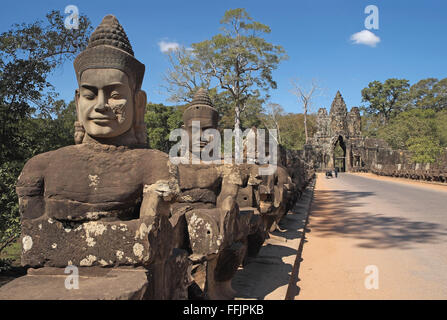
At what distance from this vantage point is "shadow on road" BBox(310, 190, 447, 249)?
260 inches

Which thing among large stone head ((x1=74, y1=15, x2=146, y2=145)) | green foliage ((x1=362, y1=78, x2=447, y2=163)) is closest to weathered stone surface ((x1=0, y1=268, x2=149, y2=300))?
large stone head ((x1=74, y1=15, x2=146, y2=145))

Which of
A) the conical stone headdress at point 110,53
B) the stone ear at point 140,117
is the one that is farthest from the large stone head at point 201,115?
the conical stone headdress at point 110,53

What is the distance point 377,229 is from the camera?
25.6 ft

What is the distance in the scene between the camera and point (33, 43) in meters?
6.75

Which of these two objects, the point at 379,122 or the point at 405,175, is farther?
the point at 379,122

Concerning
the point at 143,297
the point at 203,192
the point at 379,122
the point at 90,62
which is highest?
the point at 379,122

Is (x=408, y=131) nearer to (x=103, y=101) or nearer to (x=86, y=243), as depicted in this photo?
(x=103, y=101)

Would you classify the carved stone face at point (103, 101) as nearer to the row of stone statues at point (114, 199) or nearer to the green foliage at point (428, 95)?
the row of stone statues at point (114, 199)

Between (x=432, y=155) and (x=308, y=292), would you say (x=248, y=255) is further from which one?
(x=432, y=155)

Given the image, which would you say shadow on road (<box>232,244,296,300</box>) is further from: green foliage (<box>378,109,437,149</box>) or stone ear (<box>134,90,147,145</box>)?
green foliage (<box>378,109,437,149</box>)

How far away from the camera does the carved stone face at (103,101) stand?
7.97 ft

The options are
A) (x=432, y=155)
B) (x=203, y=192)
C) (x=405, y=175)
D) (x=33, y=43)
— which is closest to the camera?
(x=203, y=192)

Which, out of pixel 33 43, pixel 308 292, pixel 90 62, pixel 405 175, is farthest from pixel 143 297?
pixel 405 175

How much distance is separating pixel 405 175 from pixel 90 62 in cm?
2950
